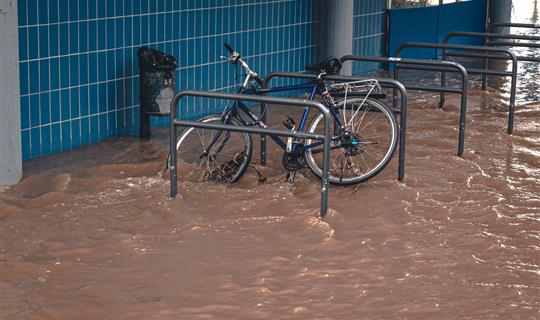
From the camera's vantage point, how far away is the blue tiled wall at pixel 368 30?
13836mm

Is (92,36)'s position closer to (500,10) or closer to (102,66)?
(102,66)

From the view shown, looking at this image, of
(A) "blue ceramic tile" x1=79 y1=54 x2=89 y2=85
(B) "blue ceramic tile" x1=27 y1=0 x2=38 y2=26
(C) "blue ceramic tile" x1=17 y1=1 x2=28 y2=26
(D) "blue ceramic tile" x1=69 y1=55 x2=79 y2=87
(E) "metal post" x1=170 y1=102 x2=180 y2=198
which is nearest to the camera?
(E) "metal post" x1=170 y1=102 x2=180 y2=198

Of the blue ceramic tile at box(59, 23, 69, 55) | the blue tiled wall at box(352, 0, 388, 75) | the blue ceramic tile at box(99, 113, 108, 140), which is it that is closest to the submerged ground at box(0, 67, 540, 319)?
the blue ceramic tile at box(99, 113, 108, 140)

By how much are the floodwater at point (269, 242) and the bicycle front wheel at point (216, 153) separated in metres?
0.18

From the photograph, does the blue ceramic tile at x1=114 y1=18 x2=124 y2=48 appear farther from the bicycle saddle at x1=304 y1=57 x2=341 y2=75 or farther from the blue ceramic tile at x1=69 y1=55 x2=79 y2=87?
the bicycle saddle at x1=304 y1=57 x2=341 y2=75

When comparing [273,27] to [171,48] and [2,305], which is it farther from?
[2,305]

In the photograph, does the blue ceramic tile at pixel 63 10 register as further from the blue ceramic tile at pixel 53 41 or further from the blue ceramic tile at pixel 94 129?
the blue ceramic tile at pixel 94 129

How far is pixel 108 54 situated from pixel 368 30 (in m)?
5.48

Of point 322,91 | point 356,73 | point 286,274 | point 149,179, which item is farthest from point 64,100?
point 356,73

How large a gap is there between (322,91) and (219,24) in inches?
132

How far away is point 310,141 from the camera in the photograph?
792 centimetres

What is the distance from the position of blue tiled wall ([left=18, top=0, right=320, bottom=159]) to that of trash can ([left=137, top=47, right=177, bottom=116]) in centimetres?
31

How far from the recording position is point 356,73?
14.0 meters

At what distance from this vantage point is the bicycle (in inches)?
310
